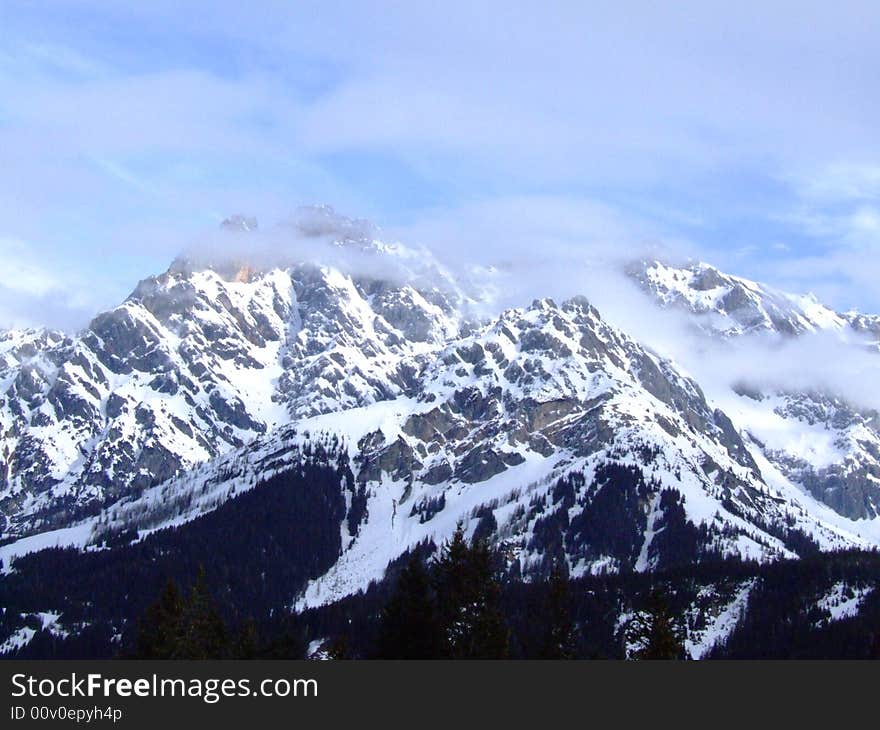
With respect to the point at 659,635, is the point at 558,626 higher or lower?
higher

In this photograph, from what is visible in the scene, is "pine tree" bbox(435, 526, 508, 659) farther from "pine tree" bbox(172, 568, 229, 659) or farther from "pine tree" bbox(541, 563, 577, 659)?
"pine tree" bbox(172, 568, 229, 659)

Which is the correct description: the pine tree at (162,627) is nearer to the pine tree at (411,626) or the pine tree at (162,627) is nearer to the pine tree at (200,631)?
the pine tree at (200,631)

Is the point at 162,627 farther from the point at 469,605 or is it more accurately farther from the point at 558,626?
the point at 558,626

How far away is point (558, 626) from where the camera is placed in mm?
98750

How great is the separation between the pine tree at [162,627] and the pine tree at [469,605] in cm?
2608

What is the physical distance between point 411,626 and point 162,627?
28511mm

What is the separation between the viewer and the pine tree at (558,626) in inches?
3829

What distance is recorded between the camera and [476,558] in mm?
94188

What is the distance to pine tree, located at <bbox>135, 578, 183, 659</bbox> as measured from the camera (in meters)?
109

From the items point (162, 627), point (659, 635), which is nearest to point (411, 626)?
point (659, 635)
